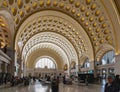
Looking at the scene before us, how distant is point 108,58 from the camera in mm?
42656

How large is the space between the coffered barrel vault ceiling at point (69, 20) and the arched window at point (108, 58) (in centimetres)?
224

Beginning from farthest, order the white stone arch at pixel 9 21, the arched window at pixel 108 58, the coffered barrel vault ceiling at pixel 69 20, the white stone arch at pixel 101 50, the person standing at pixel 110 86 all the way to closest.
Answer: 1. the white stone arch at pixel 101 50
2. the arched window at pixel 108 58
3. the coffered barrel vault ceiling at pixel 69 20
4. the white stone arch at pixel 9 21
5. the person standing at pixel 110 86

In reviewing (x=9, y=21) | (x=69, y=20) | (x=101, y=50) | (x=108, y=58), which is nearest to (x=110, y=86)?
Answer: (x=9, y=21)

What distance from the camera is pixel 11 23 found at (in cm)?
2998

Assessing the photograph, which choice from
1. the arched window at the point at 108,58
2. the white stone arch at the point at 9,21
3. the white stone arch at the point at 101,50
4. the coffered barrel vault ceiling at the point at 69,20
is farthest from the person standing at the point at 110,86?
the arched window at the point at 108,58

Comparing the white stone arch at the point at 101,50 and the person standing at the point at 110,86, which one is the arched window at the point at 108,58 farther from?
the person standing at the point at 110,86

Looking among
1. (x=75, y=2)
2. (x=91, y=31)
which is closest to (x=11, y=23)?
(x=75, y=2)

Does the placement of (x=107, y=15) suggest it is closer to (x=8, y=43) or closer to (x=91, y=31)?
(x=91, y=31)

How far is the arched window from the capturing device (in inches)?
1602

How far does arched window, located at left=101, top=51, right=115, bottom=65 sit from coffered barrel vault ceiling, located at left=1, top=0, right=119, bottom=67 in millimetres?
2243

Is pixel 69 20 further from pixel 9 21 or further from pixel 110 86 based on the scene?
pixel 110 86

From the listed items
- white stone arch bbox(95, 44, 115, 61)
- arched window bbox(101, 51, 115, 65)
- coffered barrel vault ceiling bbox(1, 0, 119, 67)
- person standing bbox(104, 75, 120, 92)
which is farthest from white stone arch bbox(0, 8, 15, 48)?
person standing bbox(104, 75, 120, 92)

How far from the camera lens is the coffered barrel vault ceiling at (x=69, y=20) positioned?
31941 millimetres

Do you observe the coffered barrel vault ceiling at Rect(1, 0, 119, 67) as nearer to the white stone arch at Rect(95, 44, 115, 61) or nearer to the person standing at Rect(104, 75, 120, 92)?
the white stone arch at Rect(95, 44, 115, 61)
